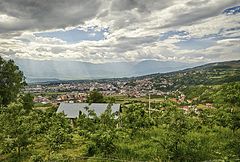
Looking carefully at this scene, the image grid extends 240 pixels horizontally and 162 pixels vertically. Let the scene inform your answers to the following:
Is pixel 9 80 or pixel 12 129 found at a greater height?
pixel 9 80

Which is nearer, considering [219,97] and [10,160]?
[219,97]

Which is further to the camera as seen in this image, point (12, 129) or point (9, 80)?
point (9, 80)

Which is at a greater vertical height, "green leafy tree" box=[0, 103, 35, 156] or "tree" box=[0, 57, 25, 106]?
"tree" box=[0, 57, 25, 106]

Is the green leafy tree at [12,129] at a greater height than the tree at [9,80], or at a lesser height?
lesser

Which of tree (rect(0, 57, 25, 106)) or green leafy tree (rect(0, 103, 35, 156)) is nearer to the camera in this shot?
green leafy tree (rect(0, 103, 35, 156))

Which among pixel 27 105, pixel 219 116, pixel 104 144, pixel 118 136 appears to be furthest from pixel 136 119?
pixel 27 105

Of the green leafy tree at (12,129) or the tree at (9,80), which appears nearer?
the green leafy tree at (12,129)

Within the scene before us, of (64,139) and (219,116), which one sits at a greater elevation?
(219,116)

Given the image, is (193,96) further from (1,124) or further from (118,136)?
(1,124)
